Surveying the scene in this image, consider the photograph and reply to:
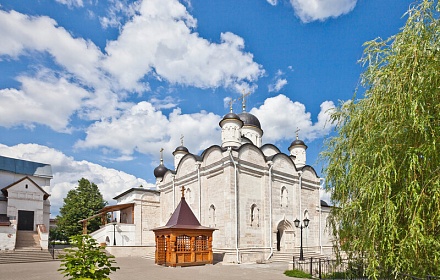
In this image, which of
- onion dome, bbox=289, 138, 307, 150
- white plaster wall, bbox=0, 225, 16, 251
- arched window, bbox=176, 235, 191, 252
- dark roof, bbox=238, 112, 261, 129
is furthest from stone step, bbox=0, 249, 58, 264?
onion dome, bbox=289, 138, 307, 150

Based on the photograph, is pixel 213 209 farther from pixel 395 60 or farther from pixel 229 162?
pixel 395 60

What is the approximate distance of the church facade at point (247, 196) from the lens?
18.3m

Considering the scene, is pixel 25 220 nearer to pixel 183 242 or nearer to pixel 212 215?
pixel 212 215

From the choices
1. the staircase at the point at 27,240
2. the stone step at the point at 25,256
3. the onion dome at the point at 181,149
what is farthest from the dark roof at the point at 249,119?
the staircase at the point at 27,240

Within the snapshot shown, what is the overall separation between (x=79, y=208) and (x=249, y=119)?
19.0 metres

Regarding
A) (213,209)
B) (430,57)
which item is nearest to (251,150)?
(213,209)

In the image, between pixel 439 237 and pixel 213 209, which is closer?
pixel 439 237

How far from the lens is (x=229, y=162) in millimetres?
18469

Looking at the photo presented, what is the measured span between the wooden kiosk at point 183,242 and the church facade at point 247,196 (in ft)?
6.04

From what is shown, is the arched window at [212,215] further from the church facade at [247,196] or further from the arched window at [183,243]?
the arched window at [183,243]

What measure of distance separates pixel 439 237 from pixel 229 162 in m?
13.4

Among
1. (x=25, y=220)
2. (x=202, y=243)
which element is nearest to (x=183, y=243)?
(x=202, y=243)

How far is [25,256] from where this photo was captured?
58.5ft

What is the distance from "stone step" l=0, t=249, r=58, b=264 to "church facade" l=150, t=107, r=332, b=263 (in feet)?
27.8
